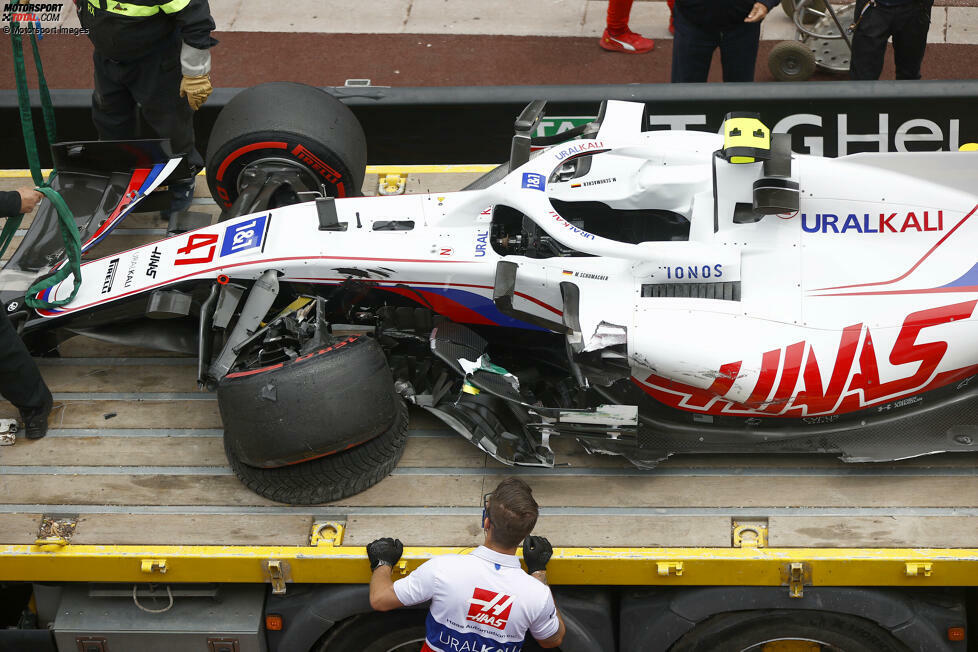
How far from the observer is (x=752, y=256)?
15.9 ft

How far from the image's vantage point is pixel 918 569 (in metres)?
4.24

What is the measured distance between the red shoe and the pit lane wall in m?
2.61

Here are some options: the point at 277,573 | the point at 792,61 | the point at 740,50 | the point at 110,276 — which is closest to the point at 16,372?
the point at 110,276

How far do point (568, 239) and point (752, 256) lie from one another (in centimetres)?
78

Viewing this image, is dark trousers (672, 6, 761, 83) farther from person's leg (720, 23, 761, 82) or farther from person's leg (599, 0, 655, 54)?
person's leg (599, 0, 655, 54)

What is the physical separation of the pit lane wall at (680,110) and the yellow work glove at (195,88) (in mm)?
968

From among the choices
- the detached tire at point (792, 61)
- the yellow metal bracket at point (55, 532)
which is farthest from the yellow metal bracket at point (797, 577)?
the detached tire at point (792, 61)

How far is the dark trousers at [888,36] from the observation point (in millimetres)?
7723

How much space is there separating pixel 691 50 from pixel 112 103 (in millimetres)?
3737

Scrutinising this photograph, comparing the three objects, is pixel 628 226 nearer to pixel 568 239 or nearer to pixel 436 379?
pixel 568 239

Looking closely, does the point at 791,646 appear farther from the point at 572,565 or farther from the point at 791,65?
the point at 791,65

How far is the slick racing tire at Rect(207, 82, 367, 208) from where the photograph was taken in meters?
5.81

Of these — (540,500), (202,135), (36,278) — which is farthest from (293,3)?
(540,500)

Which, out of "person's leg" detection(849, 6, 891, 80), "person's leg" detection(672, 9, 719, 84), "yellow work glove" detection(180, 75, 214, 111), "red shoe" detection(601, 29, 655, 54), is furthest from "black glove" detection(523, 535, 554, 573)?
"red shoe" detection(601, 29, 655, 54)
